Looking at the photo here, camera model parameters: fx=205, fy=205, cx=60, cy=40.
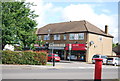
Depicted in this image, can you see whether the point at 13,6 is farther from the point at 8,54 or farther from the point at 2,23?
the point at 8,54

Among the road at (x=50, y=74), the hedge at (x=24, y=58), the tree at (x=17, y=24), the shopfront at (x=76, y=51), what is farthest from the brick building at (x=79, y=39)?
the road at (x=50, y=74)

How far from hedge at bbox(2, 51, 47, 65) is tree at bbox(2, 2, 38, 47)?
7.84 feet

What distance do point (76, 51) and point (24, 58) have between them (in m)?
22.0

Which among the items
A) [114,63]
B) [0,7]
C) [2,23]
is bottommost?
[114,63]

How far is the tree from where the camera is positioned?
25375 mm

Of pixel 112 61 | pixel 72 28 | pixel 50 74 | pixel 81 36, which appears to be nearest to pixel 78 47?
pixel 81 36

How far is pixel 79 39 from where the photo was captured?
147 feet

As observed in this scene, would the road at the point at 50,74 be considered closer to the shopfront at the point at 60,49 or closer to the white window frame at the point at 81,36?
the white window frame at the point at 81,36

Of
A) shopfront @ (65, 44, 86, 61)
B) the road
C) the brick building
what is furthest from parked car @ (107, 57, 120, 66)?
the road

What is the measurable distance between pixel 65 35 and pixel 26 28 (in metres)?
19.8

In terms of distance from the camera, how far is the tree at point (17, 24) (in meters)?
25.4

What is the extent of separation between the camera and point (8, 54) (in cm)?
2397

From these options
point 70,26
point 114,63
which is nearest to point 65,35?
point 70,26

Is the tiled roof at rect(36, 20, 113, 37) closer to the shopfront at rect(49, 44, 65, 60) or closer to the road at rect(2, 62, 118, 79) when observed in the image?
the shopfront at rect(49, 44, 65, 60)
